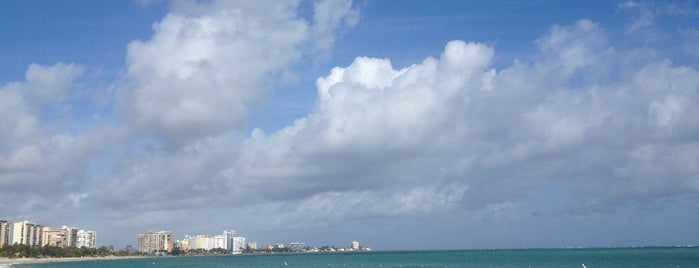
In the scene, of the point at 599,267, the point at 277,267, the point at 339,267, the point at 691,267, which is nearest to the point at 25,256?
the point at 277,267

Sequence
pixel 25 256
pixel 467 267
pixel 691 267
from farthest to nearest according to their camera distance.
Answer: pixel 25 256, pixel 467 267, pixel 691 267

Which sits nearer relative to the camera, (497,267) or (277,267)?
(497,267)

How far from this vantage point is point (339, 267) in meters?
118

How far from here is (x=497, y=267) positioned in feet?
352

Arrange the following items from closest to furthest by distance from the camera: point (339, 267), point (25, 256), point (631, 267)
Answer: point (631, 267) < point (339, 267) < point (25, 256)

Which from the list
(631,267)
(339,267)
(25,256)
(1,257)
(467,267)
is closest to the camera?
(631,267)

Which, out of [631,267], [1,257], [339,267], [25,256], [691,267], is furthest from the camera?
[25,256]

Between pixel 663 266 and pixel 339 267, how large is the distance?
56131mm

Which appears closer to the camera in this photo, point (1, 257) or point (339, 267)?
point (339, 267)

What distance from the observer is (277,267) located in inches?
4862

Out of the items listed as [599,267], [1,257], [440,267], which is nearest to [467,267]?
[440,267]

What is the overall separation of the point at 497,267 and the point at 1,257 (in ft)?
477

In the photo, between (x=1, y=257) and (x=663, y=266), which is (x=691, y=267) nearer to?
(x=663, y=266)

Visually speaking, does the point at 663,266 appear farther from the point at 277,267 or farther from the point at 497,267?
the point at 277,267
